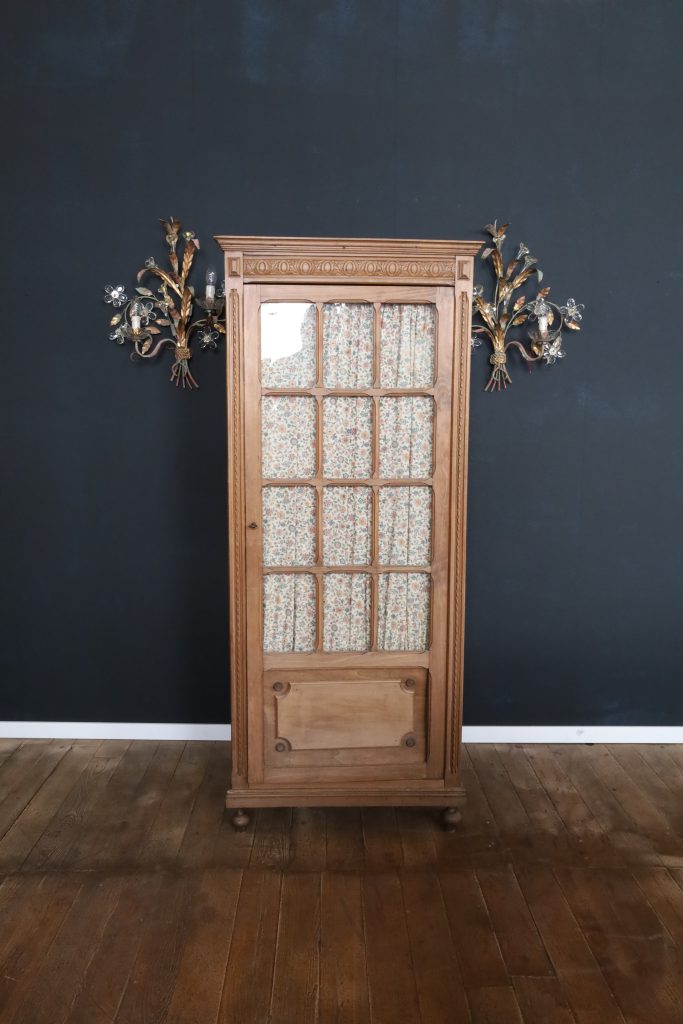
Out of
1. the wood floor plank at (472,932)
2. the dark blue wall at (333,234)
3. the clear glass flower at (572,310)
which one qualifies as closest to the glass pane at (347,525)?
the dark blue wall at (333,234)

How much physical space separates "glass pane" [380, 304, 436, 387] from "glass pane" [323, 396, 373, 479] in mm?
Answer: 127

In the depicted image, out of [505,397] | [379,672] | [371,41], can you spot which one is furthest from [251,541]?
[371,41]

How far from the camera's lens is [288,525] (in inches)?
103

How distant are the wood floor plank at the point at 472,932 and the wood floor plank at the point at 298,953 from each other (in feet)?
1.24

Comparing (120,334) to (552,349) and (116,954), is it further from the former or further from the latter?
(116,954)

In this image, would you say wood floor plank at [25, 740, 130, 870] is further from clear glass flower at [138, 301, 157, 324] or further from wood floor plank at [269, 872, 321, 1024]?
clear glass flower at [138, 301, 157, 324]

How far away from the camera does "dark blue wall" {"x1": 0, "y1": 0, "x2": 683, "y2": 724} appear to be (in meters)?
3.09

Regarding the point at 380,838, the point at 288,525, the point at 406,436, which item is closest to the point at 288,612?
the point at 288,525

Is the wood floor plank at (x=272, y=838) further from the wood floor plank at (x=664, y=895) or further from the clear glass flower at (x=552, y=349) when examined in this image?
the clear glass flower at (x=552, y=349)

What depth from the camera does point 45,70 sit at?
3.09m

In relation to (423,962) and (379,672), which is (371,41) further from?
(423,962)

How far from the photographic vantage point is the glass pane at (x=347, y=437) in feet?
8.41

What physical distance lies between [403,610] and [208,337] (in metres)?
1.36

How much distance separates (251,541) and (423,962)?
4.33 feet
